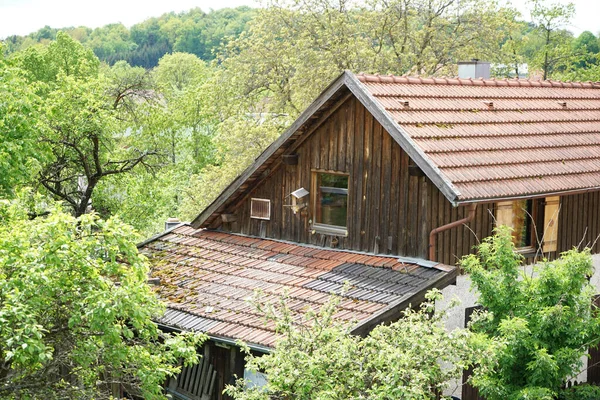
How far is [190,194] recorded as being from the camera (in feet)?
123

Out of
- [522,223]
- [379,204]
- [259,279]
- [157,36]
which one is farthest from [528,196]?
[157,36]

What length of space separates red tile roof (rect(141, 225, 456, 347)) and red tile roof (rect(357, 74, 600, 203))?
1.77m

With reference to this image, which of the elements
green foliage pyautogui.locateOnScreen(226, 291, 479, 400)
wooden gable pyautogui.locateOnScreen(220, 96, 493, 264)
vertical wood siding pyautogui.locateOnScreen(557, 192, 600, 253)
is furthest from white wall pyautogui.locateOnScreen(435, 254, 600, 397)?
green foliage pyautogui.locateOnScreen(226, 291, 479, 400)

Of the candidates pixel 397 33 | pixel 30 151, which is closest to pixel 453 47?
pixel 397 33

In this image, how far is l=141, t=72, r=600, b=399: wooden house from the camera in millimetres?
14922

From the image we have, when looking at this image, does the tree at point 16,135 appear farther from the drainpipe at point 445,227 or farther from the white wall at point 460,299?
the white wall at point 460,299

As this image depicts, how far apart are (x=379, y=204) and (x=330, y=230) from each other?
132 cm

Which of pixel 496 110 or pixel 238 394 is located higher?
pixel 496 110

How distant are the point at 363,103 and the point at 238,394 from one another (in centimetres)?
657

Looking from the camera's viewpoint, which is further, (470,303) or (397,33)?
(397,33)

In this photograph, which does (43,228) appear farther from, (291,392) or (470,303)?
(470,303)

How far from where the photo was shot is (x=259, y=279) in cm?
1592

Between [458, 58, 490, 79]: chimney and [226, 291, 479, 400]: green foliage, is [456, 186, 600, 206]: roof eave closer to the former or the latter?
[226, 291, 479, 400]: green foliage

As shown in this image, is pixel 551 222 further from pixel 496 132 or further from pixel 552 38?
pixel 552 38
